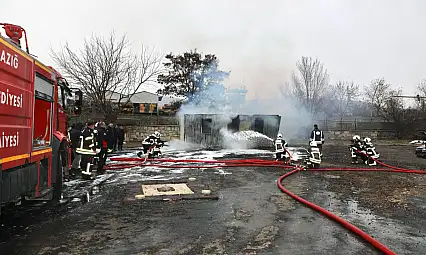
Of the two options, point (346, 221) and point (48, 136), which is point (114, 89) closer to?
point (48, 136)

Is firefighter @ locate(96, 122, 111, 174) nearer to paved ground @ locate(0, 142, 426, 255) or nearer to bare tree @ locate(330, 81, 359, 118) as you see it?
paved ground @ locate(0, 142, 426, 255)

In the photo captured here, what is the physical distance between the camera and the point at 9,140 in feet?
14.0

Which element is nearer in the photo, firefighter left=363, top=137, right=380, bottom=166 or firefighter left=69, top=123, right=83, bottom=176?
firefighter left=69, top=123, right=83, bottom=176

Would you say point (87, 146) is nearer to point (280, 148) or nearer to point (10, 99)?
point (10, 99)

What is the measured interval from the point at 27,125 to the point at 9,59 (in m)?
0.99

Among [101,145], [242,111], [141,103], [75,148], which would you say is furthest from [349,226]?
[141,103]

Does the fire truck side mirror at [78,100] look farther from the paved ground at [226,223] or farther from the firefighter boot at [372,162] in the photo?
the firefighter boot at [372,162]

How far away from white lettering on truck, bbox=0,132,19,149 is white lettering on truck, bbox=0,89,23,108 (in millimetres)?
357

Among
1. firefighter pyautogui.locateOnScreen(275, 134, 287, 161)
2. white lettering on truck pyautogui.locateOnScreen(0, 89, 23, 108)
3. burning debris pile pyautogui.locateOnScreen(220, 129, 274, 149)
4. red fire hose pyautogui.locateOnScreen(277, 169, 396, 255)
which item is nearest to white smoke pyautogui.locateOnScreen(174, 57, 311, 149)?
burning debris pile pyautogui.locateOnScreen(220, 129, 274, 149)

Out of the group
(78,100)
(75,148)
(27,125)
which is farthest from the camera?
(75,148)

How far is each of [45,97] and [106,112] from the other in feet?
63.2

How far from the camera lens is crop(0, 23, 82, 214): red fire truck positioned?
4215 mm

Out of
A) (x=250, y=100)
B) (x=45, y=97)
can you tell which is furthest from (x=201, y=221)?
(x=250, y=100)

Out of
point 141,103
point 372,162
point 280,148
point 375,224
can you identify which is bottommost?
point 375,224
